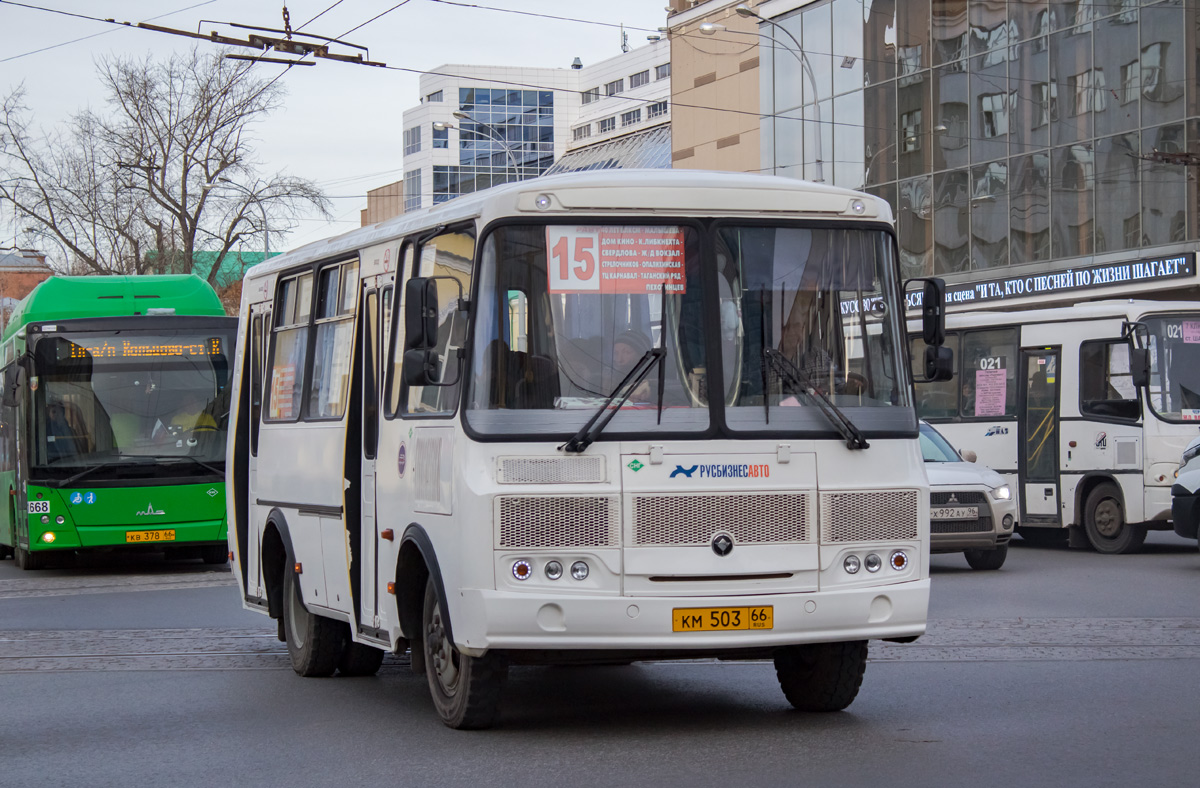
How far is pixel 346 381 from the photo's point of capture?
1023 centimetres

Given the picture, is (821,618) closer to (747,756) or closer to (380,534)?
(747,756)

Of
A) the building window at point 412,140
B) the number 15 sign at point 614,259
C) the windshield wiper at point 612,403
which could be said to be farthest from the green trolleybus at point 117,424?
the building window at point 412,140

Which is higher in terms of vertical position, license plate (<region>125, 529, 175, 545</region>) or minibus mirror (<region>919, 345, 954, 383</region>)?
minibus mirror (<region>919, 345, 954, 383</region>)

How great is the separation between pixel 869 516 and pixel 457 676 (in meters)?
2.17

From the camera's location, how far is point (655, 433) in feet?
27.0

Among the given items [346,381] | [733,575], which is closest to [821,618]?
[733,575]

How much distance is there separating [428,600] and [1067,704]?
11.4 ft

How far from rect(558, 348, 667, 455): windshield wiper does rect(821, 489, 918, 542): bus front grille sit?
1.05 metres

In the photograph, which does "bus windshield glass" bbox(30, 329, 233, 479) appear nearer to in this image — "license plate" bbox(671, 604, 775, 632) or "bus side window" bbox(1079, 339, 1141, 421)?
"bus side window" bbox(1079, 339, 1141, 421)

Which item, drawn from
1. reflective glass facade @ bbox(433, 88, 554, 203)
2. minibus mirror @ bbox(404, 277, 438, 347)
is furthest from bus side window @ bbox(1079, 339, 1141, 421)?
reflective glass facade @ bbox(433, 88, 554, 203)

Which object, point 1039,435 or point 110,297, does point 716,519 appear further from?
point 1039,435

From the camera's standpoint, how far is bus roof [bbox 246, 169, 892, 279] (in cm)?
837

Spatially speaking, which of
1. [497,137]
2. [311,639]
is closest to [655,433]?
[311,639]

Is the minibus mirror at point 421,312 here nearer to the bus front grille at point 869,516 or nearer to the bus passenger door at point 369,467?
the bus passenger door at point 369,467
